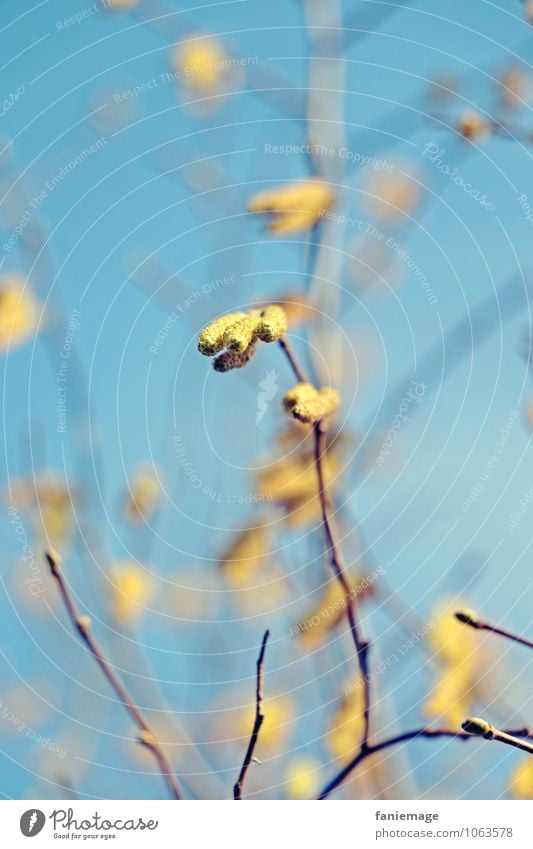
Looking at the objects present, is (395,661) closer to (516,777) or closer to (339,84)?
(516,777)

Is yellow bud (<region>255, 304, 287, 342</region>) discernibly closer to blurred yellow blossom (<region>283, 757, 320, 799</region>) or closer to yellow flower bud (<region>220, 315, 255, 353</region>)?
yellow flower bud (<region>220, 315, 255, 353</region>)

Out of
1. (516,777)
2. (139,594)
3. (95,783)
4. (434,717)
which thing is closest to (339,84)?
(139,594)

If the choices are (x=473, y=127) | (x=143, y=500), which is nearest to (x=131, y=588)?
(x=143, y=500)

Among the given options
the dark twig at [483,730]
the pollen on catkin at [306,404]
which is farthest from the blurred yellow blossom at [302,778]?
the pollen on catkin at [306,404]

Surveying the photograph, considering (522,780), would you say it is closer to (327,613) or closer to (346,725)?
(346,725)

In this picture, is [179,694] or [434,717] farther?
[179,694]
